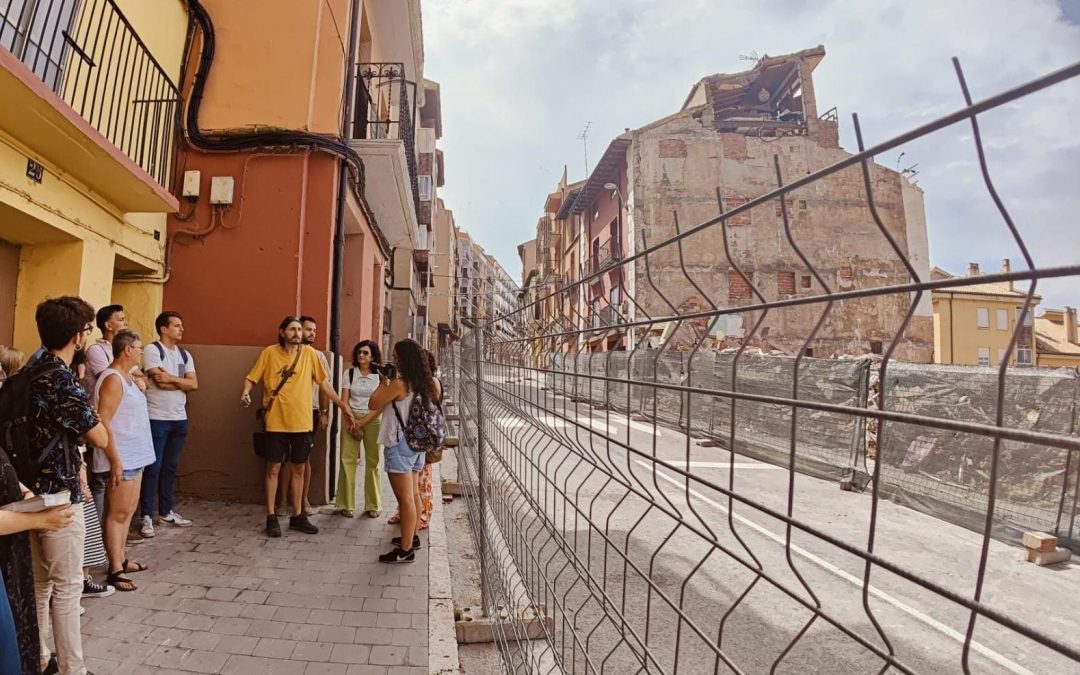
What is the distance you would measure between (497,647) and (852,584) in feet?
8.90

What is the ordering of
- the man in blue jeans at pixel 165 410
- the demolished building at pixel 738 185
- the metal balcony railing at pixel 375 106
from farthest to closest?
the demolished building at pixel 738 185 < the metal balcony railing at pixel 375 106 < the man in blue jeans at pixel 165 410

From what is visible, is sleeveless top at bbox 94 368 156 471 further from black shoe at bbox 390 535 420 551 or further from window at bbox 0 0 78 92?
window at bbox 0 0 78 92

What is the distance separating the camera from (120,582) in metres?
3.48

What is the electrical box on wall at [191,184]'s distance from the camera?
557 cm

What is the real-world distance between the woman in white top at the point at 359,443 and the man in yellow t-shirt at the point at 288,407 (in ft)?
1.39

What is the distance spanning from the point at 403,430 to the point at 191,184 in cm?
364

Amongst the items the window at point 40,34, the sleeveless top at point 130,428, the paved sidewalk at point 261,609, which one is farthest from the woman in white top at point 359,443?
the window at point 40,34

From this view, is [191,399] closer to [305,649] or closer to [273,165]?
[273,165]

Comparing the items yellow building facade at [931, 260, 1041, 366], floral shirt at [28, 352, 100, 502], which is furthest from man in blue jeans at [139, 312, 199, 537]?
yellow building facade at [931, 260, 1041, 366]

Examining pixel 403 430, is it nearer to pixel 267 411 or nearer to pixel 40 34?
pixel 267 411

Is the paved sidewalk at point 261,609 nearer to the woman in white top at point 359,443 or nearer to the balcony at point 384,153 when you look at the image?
the woman in white top at point 359,443

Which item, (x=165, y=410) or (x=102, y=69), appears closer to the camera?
(x=165, y=410)

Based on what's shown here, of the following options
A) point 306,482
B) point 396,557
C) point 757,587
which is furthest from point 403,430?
point 757,587

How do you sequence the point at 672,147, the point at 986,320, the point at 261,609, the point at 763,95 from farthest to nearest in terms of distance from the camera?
the point at 763,95 < the point at 672,147 < the point at 261,609 < the point at 986,320
